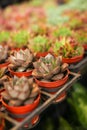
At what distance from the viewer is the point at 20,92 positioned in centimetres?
107

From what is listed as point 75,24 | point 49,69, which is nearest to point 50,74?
point 49,69

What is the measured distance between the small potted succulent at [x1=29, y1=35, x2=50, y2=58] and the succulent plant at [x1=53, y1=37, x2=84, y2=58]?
9 centimetres

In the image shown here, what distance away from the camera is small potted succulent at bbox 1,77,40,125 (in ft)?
3.54

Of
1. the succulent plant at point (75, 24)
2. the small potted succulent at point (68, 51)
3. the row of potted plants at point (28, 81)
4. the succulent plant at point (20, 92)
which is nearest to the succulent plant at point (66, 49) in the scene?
the small potted succulent at point (68, 51)

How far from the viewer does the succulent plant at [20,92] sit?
42.4 inches

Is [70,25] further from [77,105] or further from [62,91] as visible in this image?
[62,91]

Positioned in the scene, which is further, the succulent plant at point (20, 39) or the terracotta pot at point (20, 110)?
the succulent plant at point (20, 39)

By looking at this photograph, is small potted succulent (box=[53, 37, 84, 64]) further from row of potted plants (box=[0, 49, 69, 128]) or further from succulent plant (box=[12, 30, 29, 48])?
succulent plant (box=[12, 30, 29, 48])

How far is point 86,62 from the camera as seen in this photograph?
1.58 metres

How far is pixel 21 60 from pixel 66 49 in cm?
31

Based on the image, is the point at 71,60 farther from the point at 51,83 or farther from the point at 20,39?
the point at 20,39

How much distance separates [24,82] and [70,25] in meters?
1.15

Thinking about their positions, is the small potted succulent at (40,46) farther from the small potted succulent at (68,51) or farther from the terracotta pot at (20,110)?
the terracotta pot at (20,110)

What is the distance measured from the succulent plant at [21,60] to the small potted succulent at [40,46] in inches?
8.2
